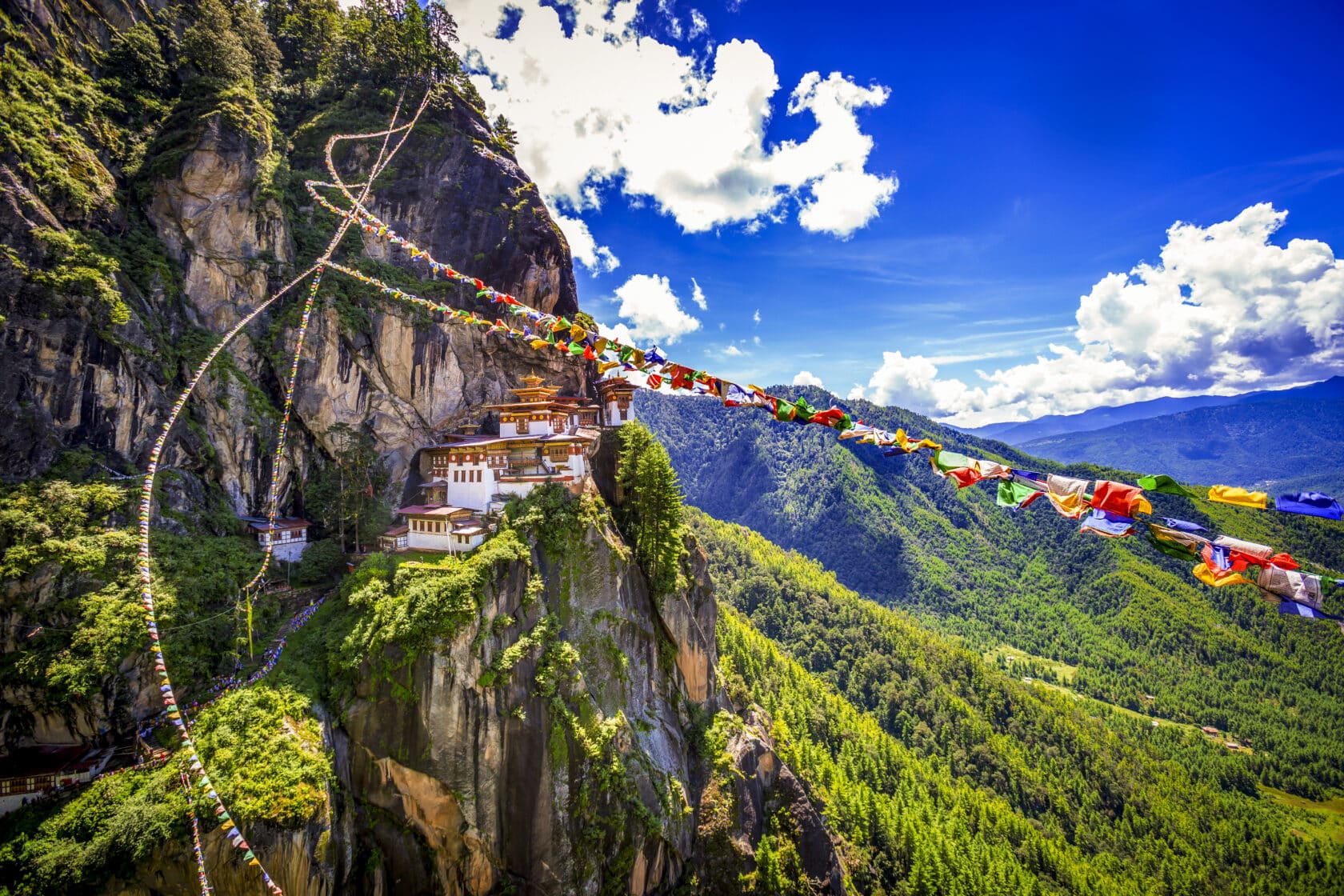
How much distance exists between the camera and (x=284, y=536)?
88.9ft

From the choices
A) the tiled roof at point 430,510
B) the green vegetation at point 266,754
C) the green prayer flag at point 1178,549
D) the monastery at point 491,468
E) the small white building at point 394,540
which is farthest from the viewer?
the small white building at point 394,540

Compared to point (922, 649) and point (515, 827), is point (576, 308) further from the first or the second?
point (922, 649)

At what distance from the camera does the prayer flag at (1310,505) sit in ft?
25.1

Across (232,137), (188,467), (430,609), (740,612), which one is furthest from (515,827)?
(740,612)

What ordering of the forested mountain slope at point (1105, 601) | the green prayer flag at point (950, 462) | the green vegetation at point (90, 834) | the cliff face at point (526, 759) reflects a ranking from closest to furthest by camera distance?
1. the green prayer flag at point (950, 462)
2. the green vegetation at point (90, 834)
3. the cliff face at point (526, 759)
4. the forested mountain slope at point (1105, 601)

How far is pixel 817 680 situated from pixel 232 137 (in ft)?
274

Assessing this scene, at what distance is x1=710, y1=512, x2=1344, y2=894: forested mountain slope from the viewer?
45.9 metres

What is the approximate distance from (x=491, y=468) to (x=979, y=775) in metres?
80.7

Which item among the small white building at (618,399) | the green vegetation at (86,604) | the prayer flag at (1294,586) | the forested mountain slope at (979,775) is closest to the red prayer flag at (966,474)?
the prayer flag at (1294,586)

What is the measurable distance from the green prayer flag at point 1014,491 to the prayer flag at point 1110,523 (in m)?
0.96

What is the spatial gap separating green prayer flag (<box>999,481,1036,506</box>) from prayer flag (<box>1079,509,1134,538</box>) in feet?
3.16

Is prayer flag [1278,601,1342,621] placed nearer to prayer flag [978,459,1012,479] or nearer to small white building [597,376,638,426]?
prayer flag [978,459,1012,479]

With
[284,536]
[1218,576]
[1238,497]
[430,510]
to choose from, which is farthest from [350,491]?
[1238,497]

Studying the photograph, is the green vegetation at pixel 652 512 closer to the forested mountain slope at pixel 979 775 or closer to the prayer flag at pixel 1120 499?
the forested mountain slope at pixel 979 775
